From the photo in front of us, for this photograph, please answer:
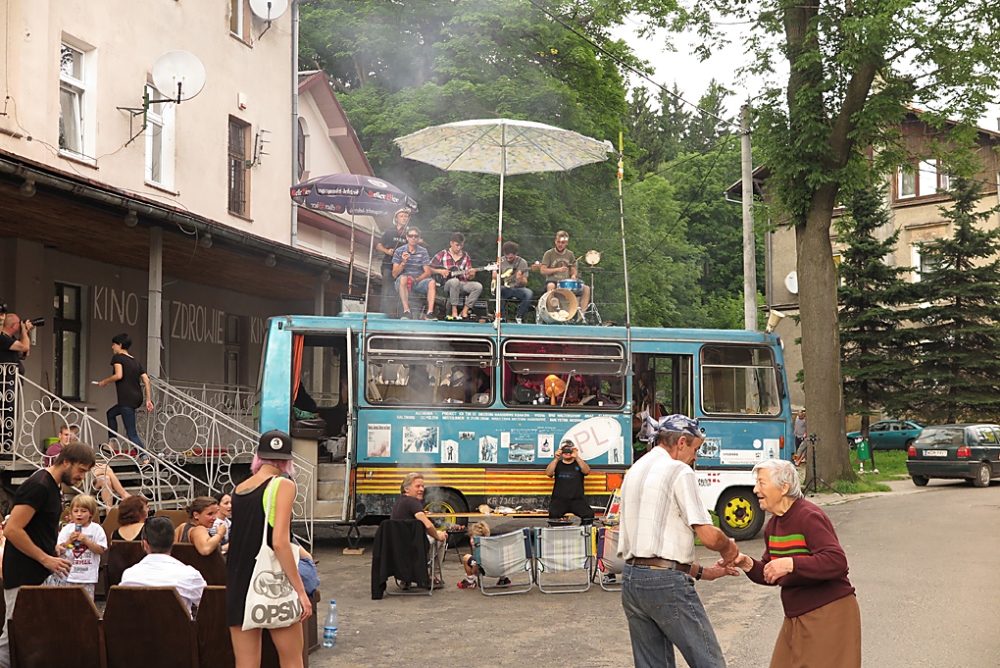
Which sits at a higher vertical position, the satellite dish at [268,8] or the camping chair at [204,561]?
the satellite dish at [268,8]

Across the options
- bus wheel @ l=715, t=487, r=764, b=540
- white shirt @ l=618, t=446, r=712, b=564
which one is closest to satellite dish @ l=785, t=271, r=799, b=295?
bus wheel @ l=715, t=487, r=764, b=540

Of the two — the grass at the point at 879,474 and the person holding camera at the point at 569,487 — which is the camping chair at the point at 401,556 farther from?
the grass at the point at 879,474

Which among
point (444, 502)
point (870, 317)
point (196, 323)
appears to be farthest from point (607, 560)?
point (870, 317)

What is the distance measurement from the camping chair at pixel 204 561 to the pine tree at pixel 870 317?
101 ft

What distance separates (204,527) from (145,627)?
203 centimetres

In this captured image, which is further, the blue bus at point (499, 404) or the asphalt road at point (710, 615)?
the blue bus at point (499, 404)

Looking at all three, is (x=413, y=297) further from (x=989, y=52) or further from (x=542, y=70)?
(x=542, y=70)

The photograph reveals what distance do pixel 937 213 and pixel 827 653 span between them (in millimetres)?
42745

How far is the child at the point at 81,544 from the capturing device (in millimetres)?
8625

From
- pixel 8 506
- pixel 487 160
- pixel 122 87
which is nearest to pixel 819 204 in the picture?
pixel 487 160

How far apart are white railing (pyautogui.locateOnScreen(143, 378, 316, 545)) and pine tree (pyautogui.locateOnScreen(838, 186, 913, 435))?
25.5 meters

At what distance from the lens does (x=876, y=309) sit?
37.6m

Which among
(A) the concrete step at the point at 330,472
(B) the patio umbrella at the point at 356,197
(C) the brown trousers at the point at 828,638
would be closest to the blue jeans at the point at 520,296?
(B) the patio umbrella at the point at 356,197

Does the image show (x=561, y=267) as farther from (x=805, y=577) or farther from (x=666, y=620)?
(x=805, y=577)
